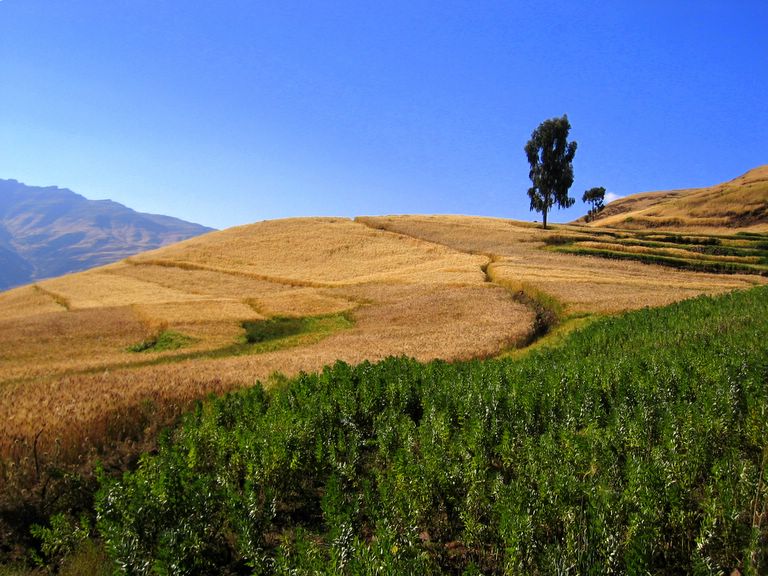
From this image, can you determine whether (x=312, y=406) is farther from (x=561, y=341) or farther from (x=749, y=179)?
(x=749, y=179)

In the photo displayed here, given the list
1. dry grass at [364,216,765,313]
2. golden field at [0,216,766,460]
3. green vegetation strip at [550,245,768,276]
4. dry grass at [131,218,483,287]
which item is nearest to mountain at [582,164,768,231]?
dry grass at [364,216,765,313]

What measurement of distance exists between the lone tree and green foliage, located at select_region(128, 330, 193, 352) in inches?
2958

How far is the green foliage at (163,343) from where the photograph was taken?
27.4 metres

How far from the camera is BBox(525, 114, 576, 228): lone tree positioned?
290 ft

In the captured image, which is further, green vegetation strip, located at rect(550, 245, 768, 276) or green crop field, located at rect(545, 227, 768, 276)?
green crop field, located at rect(545, 227, 768, 276)

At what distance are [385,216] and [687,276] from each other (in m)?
61.0

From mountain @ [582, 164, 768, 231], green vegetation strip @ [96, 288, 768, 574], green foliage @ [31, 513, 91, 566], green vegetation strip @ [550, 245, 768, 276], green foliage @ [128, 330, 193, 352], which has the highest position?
mountain @ [582, 164, 768, 231]

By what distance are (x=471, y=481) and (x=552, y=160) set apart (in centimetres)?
Result: 8961

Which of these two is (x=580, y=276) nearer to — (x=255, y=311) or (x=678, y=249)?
(x=255, y=311)

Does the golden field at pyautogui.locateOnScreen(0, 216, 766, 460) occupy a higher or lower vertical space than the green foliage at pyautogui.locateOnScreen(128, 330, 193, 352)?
higher

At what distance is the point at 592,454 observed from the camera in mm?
7980

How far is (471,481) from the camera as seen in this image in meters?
7.44

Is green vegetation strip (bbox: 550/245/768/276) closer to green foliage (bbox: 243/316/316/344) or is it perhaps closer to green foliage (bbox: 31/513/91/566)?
green foliage (bbox: 243/316/316/344)

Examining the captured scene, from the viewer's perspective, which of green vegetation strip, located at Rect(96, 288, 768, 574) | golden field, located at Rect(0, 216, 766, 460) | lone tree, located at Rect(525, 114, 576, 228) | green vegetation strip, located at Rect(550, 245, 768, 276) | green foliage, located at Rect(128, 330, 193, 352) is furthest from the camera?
lone tree, located at Rect(525, 114, 576, 228)
